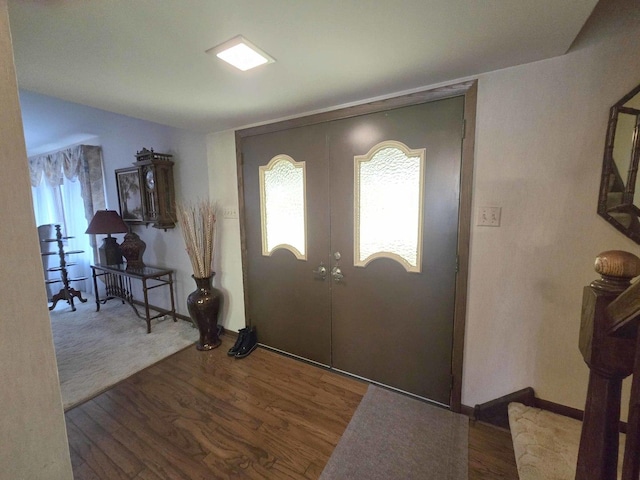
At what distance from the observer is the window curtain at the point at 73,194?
3682 mm

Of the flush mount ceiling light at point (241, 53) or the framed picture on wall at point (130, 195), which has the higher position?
the flush mount ceiling light at point (241, 53)

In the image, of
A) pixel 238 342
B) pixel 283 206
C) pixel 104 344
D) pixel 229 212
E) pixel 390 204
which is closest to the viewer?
pixel 390 204

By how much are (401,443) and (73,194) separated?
5388mm

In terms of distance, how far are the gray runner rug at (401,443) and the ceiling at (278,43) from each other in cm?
210

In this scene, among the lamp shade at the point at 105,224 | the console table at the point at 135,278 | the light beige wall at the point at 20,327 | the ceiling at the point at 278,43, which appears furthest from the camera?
the lamp shade at the point at 105,224

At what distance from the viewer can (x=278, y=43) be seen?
3.79 feet

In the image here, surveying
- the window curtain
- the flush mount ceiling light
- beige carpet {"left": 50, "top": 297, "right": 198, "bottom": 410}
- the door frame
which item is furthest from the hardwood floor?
the window curtain

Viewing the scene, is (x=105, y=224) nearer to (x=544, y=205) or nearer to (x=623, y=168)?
(x=544, y=205)

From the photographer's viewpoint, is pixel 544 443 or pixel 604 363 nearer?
pixel 604 363

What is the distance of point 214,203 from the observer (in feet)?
8.61

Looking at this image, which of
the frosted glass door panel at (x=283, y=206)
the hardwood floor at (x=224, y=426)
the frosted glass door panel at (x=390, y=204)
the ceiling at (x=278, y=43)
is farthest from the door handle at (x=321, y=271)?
the ceiling at (x=278, y=43)

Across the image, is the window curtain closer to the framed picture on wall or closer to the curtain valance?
the curtain valance

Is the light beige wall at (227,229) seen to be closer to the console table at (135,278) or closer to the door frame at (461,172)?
the console table at (135,278)

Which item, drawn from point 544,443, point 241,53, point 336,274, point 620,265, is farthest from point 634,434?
point 241,53
